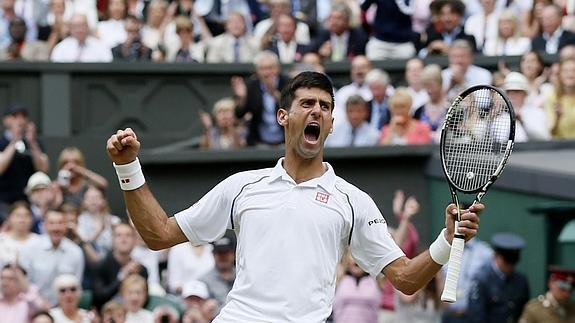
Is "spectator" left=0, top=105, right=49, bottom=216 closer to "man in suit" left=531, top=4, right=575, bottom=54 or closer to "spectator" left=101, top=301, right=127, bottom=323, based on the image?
"spectator" left=101, top=301, right=127, bottom=323

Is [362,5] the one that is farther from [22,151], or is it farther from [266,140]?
[22,151]

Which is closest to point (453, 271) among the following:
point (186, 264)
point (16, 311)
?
point (16, 311)

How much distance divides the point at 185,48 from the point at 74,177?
263cm

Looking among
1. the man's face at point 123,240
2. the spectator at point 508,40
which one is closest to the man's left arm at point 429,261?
the man's face at point 123,240

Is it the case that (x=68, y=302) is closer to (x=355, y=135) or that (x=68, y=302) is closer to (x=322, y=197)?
(x=355, y=135)

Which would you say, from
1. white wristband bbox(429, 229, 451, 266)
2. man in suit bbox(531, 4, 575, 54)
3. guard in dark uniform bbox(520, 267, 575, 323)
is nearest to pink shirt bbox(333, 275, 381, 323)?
guard in dark uniform bbox(520, 267, 575, 323)

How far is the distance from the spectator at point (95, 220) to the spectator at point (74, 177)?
Result: 0.28m

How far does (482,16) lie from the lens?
1694 centimetres

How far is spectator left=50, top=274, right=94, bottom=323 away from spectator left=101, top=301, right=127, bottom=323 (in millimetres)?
201

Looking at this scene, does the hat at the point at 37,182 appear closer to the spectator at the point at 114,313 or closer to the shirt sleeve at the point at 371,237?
the spectator at the point at 114,313

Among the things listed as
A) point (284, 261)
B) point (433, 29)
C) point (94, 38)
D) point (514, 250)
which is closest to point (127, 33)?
point (94, 38)

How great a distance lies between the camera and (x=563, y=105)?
48.3ft

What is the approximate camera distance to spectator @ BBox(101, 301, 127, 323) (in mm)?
12062

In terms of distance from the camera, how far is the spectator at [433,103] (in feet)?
48.2
